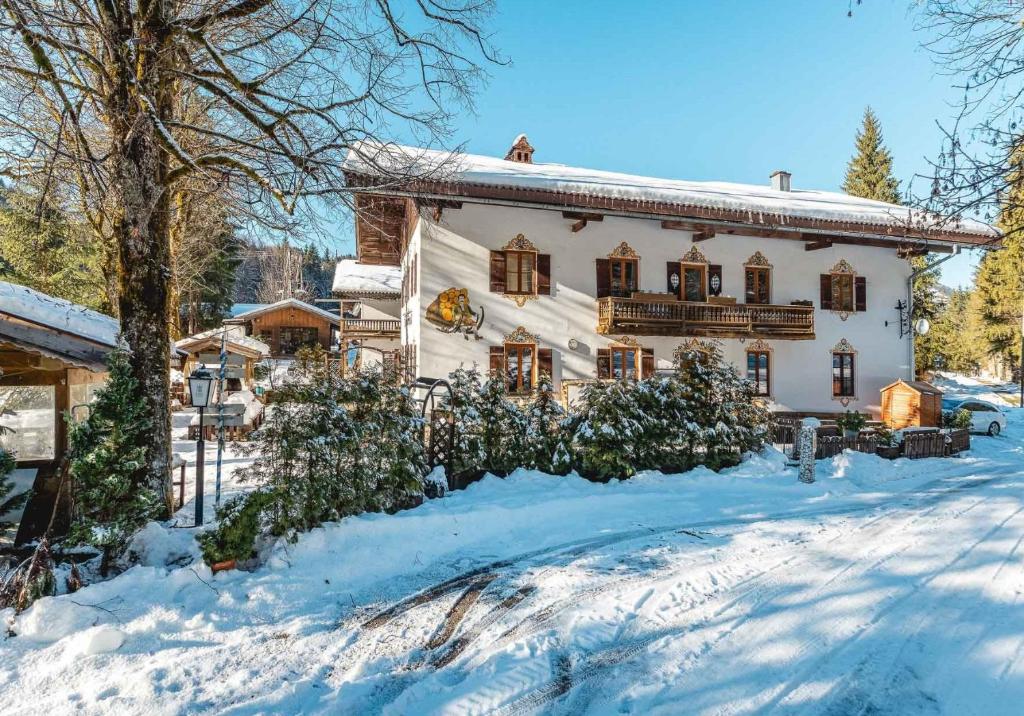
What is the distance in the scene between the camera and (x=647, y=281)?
59.5 ft

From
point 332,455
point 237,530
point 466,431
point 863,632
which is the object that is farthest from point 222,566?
point 863,632

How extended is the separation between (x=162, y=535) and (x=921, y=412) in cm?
2090

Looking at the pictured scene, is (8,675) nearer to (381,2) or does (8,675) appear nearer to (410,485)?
(410,485)

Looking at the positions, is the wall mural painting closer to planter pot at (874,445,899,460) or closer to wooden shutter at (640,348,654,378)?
wooden shutter at (640,348,654,378)

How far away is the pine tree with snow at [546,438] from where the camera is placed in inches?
415

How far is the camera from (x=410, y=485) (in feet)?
26.4

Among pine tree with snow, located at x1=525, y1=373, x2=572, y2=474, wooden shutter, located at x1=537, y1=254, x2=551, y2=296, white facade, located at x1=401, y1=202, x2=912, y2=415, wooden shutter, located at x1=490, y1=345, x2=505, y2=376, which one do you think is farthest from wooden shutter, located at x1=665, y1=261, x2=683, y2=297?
pine tree with snow, located at x1=525, y1=373, x2=572, y2=474

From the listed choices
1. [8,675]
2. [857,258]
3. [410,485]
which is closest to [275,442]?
[410,485]

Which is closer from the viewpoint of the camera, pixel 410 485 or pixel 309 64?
pixel 309 64

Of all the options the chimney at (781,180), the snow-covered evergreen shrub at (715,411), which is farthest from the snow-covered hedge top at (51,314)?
the chimney at (781,180)

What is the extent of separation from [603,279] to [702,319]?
11.3 feet

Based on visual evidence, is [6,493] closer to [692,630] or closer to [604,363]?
[692,630]

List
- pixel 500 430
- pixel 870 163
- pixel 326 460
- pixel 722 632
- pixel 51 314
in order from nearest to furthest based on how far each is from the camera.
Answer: pixel 722 632 → pixel 51 314 → pixel 326 460 → pixel 500 430 → pixel 870 163

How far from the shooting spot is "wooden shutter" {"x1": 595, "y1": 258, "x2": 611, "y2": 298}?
17625mm
